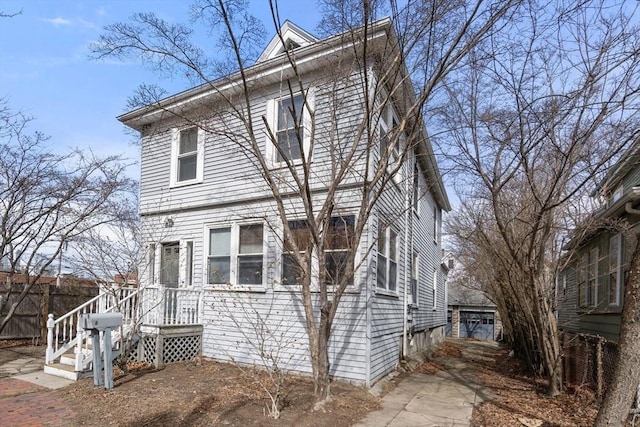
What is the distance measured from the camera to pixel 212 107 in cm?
901

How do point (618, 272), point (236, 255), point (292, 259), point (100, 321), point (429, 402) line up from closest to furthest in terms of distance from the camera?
point (100, 321) → point (429, 402) → point (292, 259) → point (236, 255) → point (618, 272)

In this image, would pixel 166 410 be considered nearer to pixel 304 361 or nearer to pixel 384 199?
pixel 304 361

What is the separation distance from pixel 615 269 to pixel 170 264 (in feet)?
36.8

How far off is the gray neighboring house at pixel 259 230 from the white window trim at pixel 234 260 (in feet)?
0.08

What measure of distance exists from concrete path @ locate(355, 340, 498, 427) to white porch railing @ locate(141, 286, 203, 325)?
480cm

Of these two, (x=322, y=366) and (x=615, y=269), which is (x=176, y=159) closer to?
(x=322, y=366)

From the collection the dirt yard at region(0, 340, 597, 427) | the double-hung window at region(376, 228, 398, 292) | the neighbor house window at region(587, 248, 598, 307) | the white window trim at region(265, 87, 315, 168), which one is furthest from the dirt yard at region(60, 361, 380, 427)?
the neighbor house window at region(587, 248, 598, 307)

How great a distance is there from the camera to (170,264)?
11164mm

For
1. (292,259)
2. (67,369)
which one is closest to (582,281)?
(292,259)

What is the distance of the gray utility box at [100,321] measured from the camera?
7203mm

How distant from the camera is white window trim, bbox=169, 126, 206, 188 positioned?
10.7 meters

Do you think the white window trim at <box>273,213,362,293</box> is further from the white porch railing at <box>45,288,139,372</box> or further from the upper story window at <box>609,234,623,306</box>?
the upper story window at <box>609,234,623,306</box>

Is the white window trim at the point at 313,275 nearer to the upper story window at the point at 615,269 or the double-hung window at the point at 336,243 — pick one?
the double-hung window at the point at 336,243

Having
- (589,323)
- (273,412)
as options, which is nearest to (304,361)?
(273,412)
